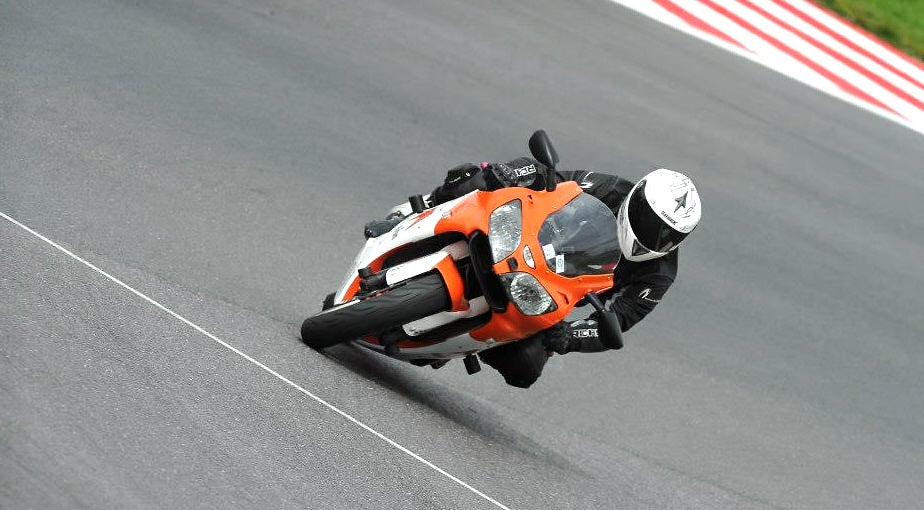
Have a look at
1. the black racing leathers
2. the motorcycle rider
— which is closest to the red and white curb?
the black racing leathers

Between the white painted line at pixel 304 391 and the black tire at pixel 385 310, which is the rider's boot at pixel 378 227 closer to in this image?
the black tire at pixel 385 310

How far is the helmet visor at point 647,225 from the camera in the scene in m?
6.34

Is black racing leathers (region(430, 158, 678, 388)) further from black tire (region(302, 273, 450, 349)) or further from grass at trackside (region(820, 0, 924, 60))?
grass at trackside (region(820, 0, 924, 60))

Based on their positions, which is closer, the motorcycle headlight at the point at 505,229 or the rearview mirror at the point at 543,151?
the motorcycle headlight at the point at 505,229

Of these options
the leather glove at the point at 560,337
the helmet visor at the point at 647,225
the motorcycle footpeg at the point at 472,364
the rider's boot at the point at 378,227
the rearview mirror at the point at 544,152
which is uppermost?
the rearview mirror at the point at 544,152

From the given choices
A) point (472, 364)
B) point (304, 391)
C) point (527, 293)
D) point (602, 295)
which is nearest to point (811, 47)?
point (602, 295)

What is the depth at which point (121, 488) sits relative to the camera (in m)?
4.40

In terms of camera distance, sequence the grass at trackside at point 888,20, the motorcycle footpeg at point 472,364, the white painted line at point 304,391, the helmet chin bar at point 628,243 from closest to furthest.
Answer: the white painted line at point 304,391
the helmet chin bar at point 628,243
the motorcycle footpeg at point 472,364
the grass at trackside at point 888,20

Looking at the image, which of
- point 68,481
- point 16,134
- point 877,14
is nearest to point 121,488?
point 68,481

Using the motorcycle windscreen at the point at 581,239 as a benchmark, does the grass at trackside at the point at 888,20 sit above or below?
above

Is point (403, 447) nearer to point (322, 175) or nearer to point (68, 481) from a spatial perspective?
point (68, 481)

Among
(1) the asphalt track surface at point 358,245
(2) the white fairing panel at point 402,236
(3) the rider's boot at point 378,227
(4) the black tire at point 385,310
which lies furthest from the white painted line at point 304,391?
(3) the rider's boot at point 378,227

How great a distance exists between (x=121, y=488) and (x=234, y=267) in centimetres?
294

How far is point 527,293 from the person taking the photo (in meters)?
5.95
